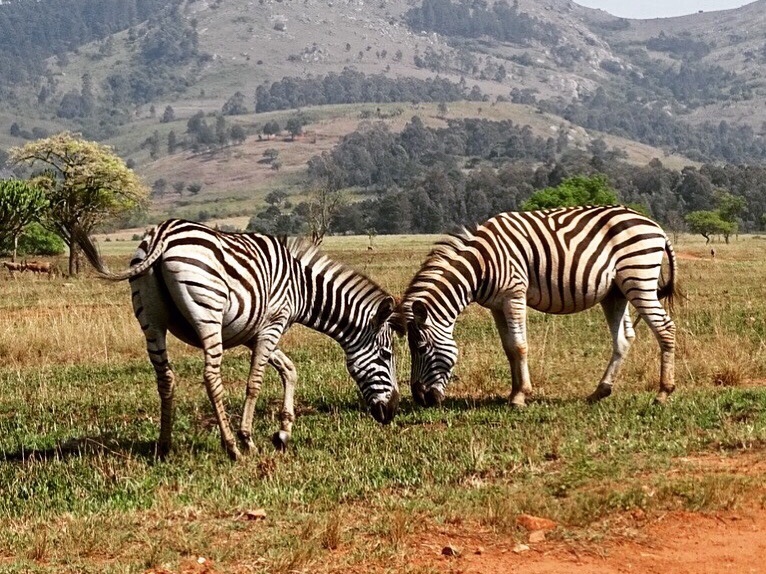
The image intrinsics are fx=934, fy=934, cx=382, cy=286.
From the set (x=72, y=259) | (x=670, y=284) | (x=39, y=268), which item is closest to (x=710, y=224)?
(x=72, y=259)

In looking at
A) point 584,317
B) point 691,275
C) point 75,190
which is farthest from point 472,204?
point 584,317

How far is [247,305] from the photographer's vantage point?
8914mm

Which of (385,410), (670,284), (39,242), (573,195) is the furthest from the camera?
(573,195)

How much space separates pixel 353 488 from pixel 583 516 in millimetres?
1859

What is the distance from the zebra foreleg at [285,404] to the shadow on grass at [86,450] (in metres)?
1.20

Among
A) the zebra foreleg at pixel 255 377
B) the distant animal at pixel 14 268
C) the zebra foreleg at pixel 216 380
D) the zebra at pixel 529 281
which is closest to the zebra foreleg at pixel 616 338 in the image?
the zebra at pixel 529 281

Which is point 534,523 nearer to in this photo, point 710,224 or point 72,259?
point 72,259

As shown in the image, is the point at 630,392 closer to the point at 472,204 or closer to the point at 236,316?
the point at 236,316

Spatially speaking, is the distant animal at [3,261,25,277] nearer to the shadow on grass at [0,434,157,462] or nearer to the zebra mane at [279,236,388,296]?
the shadow on grass at [0,434,157,462]

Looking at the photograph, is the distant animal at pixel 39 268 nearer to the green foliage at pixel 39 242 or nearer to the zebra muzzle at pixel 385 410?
the green foliage at pixel 39 242

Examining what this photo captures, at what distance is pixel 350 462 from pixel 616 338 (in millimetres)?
4819

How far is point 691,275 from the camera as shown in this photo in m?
33.1

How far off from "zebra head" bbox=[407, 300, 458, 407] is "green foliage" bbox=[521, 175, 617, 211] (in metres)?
55.0

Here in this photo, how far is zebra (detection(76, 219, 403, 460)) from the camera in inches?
334
